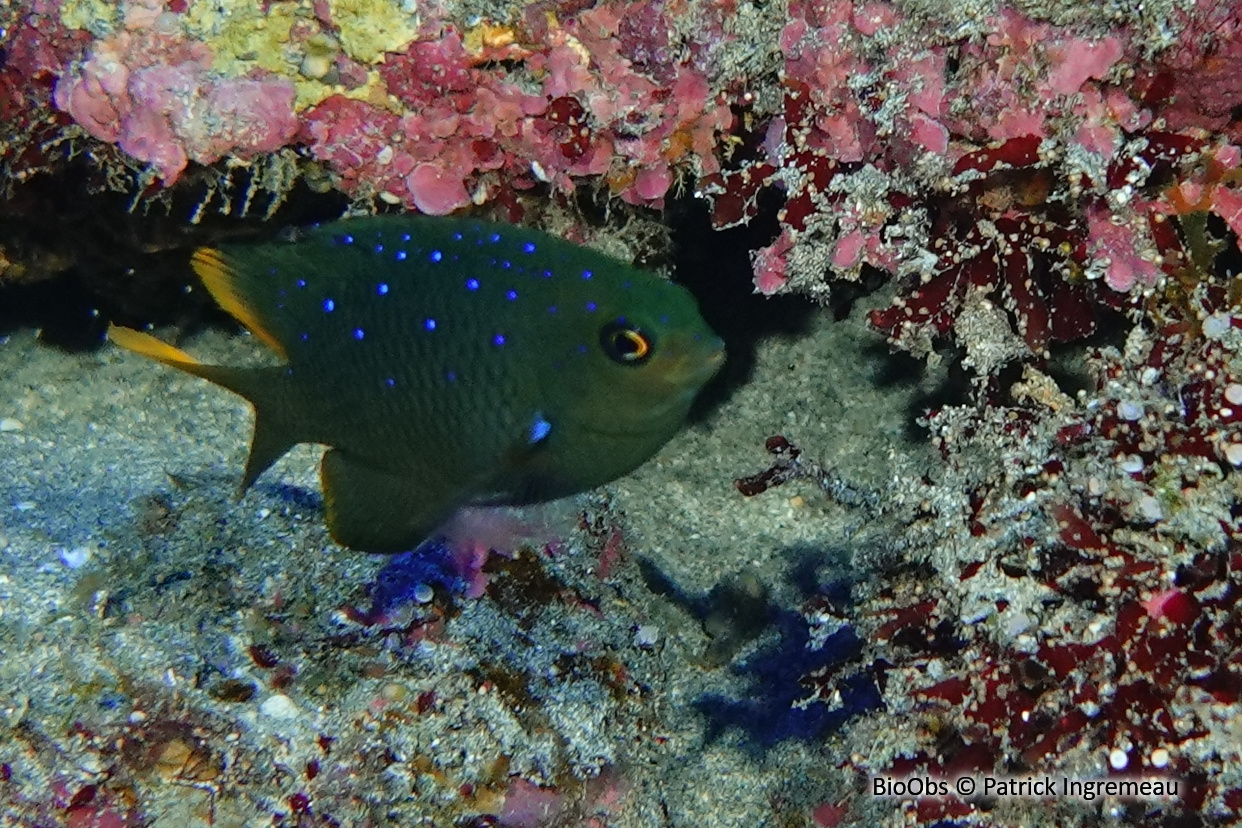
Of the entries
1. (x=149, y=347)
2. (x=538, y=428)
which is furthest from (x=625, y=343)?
(x=149, y=347)

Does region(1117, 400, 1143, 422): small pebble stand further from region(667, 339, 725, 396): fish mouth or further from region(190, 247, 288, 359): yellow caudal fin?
region(190, 247, 288, 359): yellow caudal fin

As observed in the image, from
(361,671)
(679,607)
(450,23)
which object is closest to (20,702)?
(361,671)

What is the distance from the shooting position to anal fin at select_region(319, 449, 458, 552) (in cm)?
215

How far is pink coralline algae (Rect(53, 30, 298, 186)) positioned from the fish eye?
1.72 metres

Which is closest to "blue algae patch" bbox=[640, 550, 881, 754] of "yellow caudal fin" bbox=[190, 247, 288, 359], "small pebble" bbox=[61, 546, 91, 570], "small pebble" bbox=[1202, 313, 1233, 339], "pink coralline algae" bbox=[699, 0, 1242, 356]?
"pink coralline algae" bbox=[699, 0, 1242, 356]

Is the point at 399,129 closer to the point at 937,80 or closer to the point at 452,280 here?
the point at 452,280

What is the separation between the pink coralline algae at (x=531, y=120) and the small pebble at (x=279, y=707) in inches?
69.1

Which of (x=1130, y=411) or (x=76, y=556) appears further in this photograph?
(x=76, y=556)

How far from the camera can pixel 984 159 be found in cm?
257

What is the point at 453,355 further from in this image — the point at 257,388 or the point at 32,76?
the point at 32,76

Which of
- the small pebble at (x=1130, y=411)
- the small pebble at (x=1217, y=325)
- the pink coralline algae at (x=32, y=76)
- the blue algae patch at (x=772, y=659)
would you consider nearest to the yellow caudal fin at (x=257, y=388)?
the pink coralline algae at (x=32, y=76)

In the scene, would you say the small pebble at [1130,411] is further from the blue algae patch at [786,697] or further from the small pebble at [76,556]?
the small pebble at [76,556]

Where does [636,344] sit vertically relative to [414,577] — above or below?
above

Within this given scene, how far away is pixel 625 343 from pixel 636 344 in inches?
1.1
